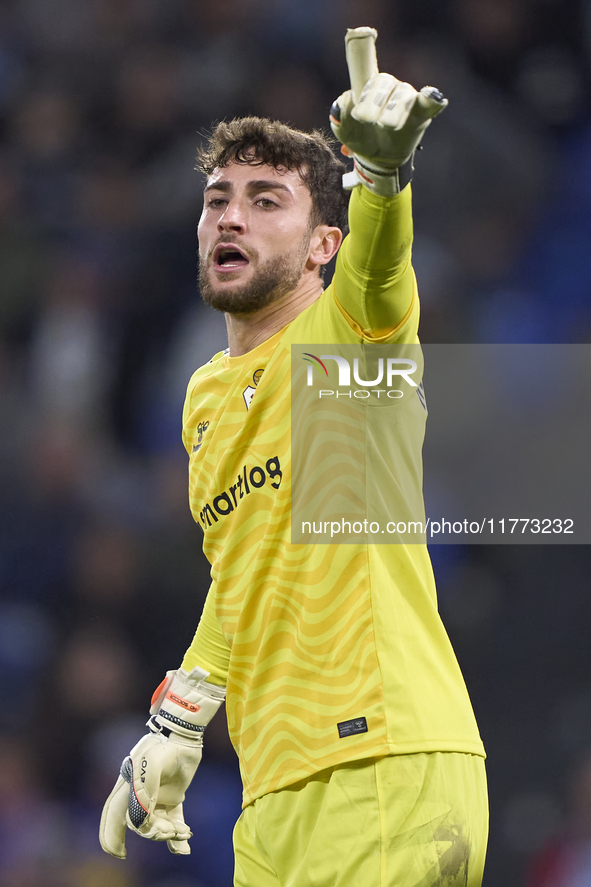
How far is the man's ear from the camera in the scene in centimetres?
154

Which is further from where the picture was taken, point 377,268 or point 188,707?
point 188,707

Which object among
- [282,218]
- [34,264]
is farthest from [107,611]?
[282,218]

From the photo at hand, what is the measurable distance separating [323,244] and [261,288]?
0.58 ft

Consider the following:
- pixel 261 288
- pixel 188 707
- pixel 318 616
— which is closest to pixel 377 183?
pixel 261 288

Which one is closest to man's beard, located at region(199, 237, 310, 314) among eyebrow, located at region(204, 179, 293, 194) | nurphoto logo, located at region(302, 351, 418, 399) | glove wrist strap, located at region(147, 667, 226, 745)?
eyebrow, located at region(204, 179, 293, 194)

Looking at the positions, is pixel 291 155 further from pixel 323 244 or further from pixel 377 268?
pixel 377 268

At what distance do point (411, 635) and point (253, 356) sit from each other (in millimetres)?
509

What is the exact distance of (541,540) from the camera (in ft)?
7.40

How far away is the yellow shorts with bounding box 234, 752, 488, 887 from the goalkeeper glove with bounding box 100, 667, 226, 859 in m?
0.34

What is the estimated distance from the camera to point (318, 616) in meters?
1.20

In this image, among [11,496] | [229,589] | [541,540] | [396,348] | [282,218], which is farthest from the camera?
[11,496]

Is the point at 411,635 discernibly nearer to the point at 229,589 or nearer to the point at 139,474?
the point at 229,589

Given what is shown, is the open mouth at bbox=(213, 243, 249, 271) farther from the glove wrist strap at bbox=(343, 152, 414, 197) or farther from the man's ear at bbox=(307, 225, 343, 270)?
the glove wrist strap at bbox=(343, 152, 414, 197)

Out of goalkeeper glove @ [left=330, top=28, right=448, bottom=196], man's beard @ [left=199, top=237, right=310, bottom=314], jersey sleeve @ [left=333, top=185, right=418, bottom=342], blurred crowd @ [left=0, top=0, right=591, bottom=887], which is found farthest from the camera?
blurred crowd @ [left=0, top=0, right=591, bottom=887]
